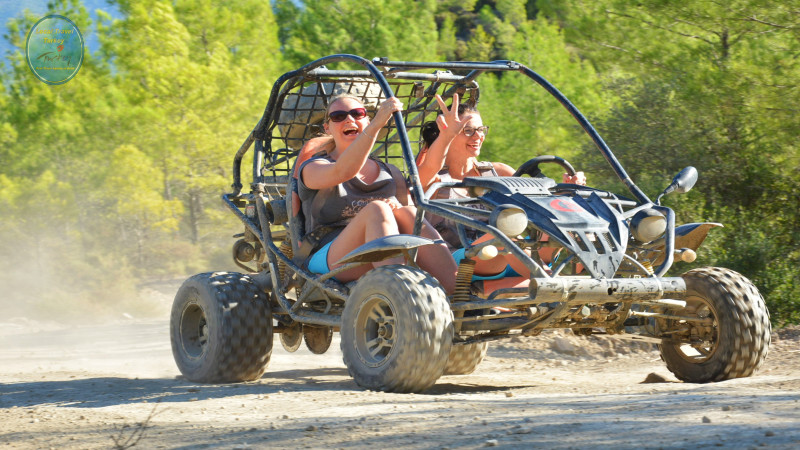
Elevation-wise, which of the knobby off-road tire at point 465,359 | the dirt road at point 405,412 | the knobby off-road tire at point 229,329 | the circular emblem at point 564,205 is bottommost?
the dirt road at point 405,412

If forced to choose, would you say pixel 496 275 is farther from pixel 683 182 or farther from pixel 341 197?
pixel 683 182

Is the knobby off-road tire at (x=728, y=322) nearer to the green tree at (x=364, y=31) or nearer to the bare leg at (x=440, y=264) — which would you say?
the bare leg at (x=440, y=264)

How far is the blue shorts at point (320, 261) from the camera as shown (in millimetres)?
6387

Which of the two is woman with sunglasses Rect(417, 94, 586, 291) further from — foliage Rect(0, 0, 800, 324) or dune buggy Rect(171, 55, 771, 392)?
foliage Rect(0, 0, 800, 324)

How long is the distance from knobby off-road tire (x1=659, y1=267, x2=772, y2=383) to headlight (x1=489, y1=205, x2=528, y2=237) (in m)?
1.55

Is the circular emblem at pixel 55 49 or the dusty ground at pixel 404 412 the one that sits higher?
the circular emblem at pixel 55 49

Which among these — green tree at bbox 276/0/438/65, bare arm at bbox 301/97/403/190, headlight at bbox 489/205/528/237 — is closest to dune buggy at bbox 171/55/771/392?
headlight at bbox 489/205/528/237

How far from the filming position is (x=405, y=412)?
474cm

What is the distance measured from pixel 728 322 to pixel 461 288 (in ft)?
5.67

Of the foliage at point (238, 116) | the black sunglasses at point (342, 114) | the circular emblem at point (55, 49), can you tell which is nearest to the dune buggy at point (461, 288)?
the black sunglasses at point (342, 114)

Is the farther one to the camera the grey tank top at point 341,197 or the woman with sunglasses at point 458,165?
the grey tank top at point 341,197

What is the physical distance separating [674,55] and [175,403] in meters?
9.33

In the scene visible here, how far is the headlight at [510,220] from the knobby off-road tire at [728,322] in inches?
61.2

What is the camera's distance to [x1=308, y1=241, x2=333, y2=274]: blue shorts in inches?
251
